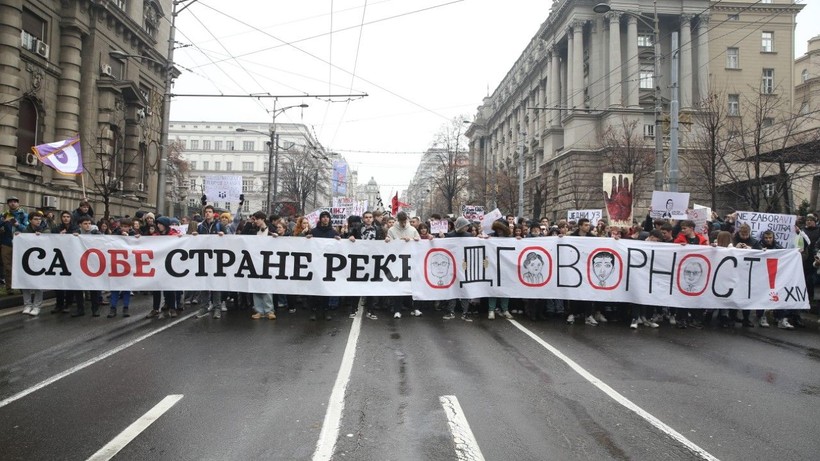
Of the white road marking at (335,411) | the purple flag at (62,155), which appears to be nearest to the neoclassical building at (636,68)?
the purple flag at (62,155)

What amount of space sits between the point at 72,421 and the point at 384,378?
295 cm

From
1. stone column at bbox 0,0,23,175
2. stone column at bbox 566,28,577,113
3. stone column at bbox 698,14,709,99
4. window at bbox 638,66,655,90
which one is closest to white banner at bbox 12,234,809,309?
stone column at bbox 0,0,23,175

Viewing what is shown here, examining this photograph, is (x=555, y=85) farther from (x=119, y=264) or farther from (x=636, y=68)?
(x=119, y=264)

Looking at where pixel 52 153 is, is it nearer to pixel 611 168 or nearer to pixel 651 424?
pixel 651 424

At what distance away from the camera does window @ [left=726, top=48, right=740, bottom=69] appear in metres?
44.2

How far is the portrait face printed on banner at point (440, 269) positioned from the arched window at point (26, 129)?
18.6 m

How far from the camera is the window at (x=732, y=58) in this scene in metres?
44.2

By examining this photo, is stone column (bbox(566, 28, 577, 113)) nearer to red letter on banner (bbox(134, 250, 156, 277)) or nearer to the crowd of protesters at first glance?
the crowd of protesters

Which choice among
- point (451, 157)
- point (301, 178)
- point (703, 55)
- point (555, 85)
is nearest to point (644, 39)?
point (703, 55)

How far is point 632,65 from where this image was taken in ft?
141

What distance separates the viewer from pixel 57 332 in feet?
26.8

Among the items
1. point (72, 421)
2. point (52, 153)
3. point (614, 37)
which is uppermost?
point (614, 37)

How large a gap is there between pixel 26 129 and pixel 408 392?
22.0 m

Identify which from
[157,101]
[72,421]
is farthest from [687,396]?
[157,101]
